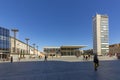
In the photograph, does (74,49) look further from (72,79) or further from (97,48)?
(72,79)

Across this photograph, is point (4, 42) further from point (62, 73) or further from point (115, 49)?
point (115, 49)

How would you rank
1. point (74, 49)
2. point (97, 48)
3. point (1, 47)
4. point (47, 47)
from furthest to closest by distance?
1. point (97, 48)
2. point (47, 47)
3. point (74, 49)
4. point (1, 47)

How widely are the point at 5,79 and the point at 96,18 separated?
181 metres

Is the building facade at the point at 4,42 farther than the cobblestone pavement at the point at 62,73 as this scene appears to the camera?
Yes

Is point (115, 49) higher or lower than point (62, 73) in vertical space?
higher

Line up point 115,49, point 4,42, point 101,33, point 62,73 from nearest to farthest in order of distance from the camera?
point 62,73 < point 4,42 < point 115,49 < point 101,33

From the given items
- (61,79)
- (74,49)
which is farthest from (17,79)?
(74,49)

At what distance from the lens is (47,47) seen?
137250 mm

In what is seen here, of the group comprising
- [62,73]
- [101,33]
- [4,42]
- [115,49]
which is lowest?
[62,73]

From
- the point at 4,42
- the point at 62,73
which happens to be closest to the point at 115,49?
the point at 4,42

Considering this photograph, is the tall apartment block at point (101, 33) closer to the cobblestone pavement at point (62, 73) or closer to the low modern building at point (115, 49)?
the low modern building at point (115, 49)

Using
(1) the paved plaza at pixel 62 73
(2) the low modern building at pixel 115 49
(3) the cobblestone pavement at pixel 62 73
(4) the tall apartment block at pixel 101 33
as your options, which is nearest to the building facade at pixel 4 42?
(1) the paved plaza at pixel 62 73

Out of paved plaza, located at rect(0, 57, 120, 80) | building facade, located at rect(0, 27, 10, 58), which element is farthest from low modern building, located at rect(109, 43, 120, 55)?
paved plaza, located at rect(0, 57, 120, 80)

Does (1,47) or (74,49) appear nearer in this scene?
(1,47)
